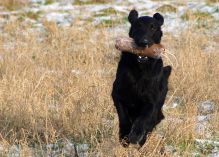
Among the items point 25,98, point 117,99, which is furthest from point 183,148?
point 25,98

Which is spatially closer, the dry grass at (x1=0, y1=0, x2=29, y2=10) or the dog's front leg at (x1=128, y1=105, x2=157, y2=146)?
the dog's front leg at (x1=128, y1=105, x2=157, y2=146)

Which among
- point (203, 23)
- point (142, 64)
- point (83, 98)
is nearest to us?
point (142, 64)

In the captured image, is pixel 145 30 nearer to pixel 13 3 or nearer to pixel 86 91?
pixel 86 91

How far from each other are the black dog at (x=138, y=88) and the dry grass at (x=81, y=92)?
175 millimetres

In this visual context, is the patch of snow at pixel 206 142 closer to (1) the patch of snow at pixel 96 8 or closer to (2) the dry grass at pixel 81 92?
(2) the dry grass at pixel 81 92

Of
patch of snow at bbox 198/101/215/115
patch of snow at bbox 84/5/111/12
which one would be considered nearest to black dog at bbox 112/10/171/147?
patch of snow at bbox 198/101/215/115

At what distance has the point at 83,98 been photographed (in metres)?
5.82

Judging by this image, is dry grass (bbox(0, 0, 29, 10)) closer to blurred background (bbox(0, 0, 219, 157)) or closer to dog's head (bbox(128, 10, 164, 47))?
blurred background (bbox(0, 0, 219, 157))

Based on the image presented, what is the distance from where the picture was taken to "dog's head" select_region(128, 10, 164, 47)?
4.36 metres

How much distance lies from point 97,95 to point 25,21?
23.8 feet

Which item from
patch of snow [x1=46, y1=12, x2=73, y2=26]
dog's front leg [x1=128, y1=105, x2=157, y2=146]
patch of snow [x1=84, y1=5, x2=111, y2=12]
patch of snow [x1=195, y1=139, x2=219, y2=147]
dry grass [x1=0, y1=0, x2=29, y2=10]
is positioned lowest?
patch of snow [x1=195, y1=139, x2=219, y2=147]

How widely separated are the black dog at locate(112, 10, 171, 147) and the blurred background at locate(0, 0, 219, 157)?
0.17 metres

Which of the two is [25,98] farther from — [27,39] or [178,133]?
[27,39]

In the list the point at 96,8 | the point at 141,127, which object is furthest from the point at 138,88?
the point at 96,8
